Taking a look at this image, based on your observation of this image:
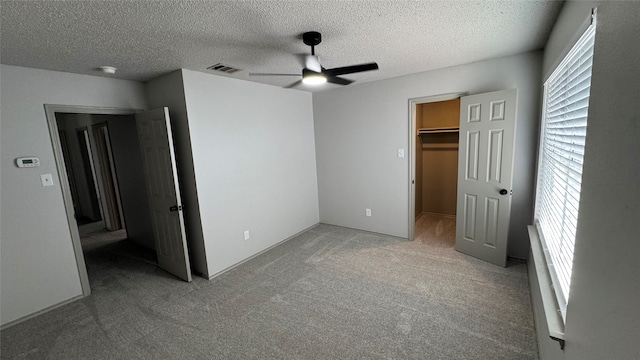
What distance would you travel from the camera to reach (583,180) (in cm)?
114

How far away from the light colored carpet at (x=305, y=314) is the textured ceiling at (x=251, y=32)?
2.38 metres

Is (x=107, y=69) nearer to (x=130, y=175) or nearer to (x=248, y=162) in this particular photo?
(x=248, y=162)

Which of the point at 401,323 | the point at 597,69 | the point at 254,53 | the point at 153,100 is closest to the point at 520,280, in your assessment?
the point at 401,323

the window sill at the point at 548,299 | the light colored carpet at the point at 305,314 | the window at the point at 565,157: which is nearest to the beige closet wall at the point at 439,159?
the light colored carpet at the point at 305,314

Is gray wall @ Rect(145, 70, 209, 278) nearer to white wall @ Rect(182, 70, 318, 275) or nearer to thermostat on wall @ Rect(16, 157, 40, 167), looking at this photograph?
white wall @ Rect(182, 70, 318, 275)

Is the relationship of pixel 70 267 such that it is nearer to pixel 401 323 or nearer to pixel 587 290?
pixel 401 323

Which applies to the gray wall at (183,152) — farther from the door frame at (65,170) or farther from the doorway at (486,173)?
the doorway at (486,173)

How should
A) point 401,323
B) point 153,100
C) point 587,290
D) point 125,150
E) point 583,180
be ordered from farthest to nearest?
point 125,150
point 153,100
point 401,323
point 583,180
point 587,290

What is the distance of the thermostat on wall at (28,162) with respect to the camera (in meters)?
2.48

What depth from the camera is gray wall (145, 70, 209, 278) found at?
2.96m

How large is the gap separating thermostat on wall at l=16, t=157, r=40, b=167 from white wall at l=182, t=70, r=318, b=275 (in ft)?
4.62

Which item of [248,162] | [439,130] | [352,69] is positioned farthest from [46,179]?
[439,130]

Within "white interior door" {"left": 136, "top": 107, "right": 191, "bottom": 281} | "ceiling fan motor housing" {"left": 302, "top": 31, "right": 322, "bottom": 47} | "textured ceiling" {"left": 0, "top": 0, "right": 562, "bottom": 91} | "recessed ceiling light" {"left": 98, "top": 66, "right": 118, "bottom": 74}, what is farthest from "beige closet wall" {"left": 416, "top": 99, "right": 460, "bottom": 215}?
"recessed ceiling light" {"left": 98, "top": 66, "right": 118, "bottom": 74}

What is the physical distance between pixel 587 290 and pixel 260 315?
7.59 feet
